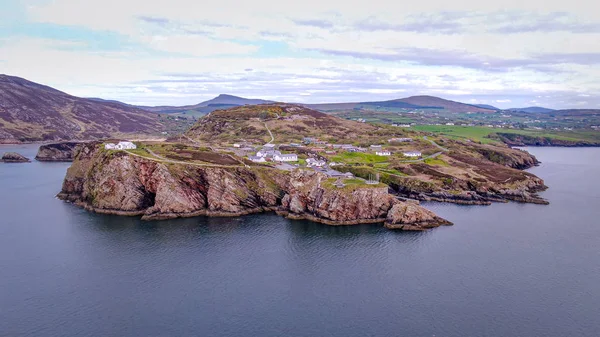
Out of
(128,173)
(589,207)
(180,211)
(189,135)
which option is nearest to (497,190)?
(589,207)

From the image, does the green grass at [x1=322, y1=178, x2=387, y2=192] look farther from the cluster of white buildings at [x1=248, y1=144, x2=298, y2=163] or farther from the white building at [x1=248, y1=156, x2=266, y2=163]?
the cluster of white buildings at [x1=248, y1=144, x2=298, y2=163]

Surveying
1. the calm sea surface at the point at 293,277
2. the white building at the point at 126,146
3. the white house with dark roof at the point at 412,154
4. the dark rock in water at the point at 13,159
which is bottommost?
the calm sea surface at the point at 293,277

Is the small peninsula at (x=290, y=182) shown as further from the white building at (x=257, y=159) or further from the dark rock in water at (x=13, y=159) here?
the dark rock in water at (x=13, y=159)

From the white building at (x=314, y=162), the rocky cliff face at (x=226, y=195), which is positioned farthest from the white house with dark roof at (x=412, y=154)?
the rocky cliff face at (x=226, y=195)

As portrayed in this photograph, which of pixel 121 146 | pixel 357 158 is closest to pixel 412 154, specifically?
pixel 357 158

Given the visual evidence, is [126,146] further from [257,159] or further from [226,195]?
[226,195]

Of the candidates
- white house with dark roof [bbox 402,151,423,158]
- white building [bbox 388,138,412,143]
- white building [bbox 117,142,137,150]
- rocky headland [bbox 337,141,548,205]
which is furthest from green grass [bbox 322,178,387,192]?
white building [bbox 388,138,412,143]
